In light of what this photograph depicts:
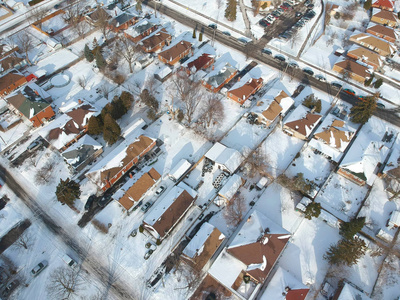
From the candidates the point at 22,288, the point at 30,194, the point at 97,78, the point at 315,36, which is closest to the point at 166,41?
the point at 97,78

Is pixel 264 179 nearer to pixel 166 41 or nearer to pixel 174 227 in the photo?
pixel 174 227

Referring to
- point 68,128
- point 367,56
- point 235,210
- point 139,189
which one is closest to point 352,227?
point 235,210

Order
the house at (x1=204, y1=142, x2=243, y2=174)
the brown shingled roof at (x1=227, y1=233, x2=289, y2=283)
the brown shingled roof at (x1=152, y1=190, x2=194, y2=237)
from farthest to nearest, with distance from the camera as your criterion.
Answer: the house at (x1=204, y1=142, x2=243, y2=174), the brown shingled roof at (x1=152, y1=190, x2=194, y2=237), the brown shingled roof at (x1=227, y1=233, x2=289, y2=283)

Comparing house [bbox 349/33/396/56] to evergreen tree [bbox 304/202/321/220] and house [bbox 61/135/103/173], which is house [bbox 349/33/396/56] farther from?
house [bbox 61/135/103/173]

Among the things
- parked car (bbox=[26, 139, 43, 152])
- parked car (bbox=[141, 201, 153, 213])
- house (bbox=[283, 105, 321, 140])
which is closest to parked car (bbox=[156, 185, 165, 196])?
parked car (bbox=[141, 201, 153, 213])

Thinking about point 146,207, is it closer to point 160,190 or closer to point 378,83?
point 160,190

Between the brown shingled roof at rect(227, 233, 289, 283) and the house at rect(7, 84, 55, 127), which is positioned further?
the house at rect(7, 84, 55, 127)
